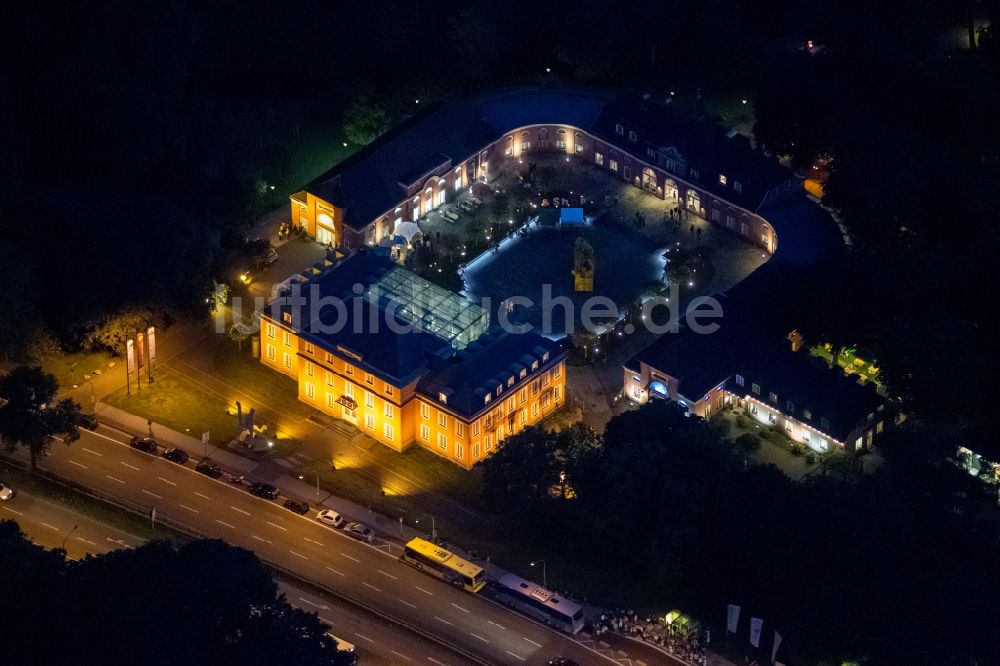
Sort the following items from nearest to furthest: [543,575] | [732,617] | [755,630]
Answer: [755,630] → [732,617] → [543,575]

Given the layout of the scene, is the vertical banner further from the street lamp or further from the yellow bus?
the yellow bus

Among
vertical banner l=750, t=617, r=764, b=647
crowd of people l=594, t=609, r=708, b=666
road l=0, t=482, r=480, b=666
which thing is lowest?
road l=0, t=482, r=480, b=666

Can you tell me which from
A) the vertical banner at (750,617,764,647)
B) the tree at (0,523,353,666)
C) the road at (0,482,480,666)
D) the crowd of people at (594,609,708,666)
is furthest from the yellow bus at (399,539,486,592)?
the vertical banner at (750,617,764,647)

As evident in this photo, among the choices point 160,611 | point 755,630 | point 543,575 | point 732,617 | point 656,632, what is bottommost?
point 160,611

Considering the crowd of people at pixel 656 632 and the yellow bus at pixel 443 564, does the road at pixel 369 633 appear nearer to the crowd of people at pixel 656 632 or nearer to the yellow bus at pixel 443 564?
the yellow bus at pixel 443 564

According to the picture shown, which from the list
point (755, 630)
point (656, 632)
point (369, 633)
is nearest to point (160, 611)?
point (369, 633)

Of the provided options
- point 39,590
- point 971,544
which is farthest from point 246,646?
point 971,544

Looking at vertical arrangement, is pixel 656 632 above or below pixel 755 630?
below

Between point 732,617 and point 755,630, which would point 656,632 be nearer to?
point 732,617
